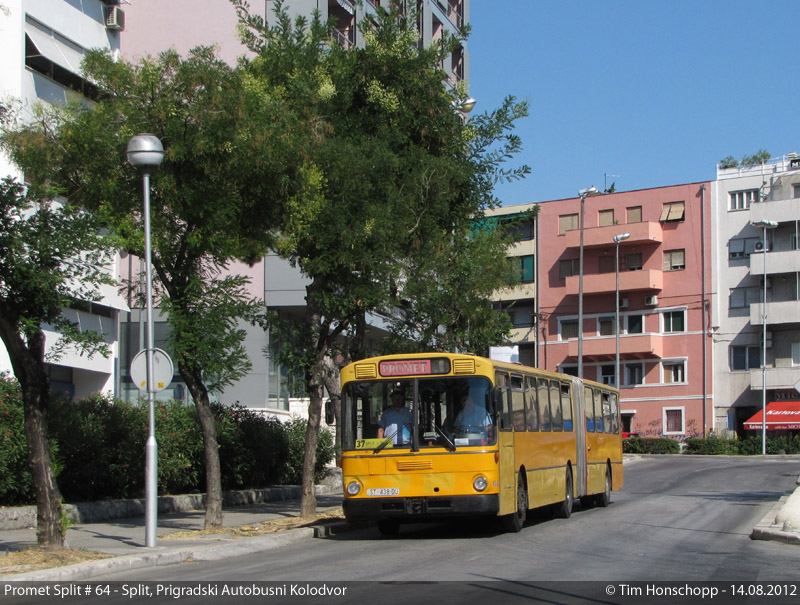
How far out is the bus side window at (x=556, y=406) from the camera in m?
20.6

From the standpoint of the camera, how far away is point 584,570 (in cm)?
1206

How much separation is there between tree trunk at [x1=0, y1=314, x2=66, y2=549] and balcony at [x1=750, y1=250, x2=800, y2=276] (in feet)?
209

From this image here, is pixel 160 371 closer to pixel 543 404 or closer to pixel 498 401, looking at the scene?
pixel 498 401

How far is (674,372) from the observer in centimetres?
7512

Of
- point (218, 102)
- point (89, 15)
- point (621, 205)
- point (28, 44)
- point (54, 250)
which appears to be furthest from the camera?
point (621, 205)

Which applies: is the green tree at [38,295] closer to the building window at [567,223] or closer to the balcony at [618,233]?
the balcony at [618,233]

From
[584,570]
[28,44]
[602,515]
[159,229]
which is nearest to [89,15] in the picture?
[28,44]

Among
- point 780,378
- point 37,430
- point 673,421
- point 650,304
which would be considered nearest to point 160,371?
point 37,430

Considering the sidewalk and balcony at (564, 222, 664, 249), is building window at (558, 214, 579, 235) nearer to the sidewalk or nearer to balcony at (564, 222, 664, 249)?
balcony at (564, 222, 664, 249)

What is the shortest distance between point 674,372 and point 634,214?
1163cm

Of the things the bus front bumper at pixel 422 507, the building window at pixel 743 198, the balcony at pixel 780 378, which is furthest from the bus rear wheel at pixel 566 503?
the building window at pixel 743 198

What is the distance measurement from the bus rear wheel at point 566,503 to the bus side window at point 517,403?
11.2 ft

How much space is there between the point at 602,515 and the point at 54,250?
13146 mm

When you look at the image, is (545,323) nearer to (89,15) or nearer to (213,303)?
(89,15)
